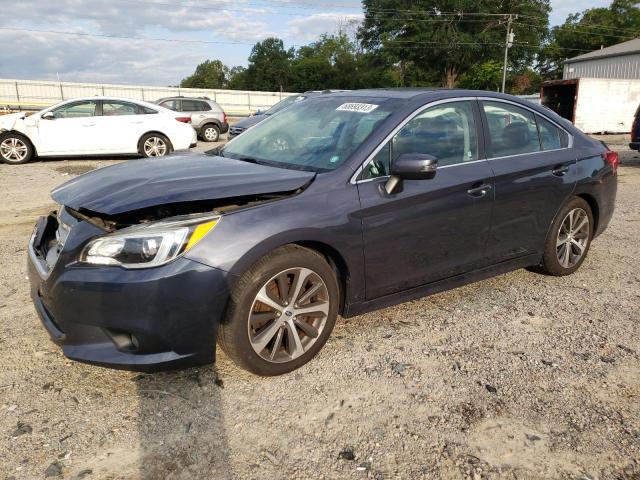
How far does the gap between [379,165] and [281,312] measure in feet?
3.64

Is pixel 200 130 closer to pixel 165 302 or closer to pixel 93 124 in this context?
pixel 93 124

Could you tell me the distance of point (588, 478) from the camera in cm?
227

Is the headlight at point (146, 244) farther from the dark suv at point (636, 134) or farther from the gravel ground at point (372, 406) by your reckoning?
the dark suv at point (636, 134)

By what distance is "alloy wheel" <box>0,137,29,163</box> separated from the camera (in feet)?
38.4

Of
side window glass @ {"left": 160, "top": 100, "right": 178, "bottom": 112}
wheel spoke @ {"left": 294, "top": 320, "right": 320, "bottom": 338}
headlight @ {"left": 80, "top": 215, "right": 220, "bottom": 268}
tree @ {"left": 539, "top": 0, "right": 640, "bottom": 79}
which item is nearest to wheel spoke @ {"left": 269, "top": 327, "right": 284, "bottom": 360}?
wheel spoke @ {"left": 294, "top": 320, "right": 320, "bottom": 338}

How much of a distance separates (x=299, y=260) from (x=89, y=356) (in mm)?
1171

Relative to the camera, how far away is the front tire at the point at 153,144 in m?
12.5

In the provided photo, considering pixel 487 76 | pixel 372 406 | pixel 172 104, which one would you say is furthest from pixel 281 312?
pixel 487 76

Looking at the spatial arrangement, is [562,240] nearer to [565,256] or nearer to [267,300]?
[565,256]

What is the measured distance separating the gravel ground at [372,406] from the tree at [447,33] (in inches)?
2145

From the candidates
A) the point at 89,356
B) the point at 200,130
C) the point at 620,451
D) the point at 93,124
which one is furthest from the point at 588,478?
the point at 200,130

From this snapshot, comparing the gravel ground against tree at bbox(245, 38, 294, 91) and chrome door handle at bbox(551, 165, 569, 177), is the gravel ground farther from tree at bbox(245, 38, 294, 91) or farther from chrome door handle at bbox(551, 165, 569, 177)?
tree at bbox(245, 38, 294, 91)

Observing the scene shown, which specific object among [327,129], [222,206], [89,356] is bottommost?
[89,356]

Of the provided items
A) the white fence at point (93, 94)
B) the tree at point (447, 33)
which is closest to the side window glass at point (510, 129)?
the white fence at point (93, 94)
